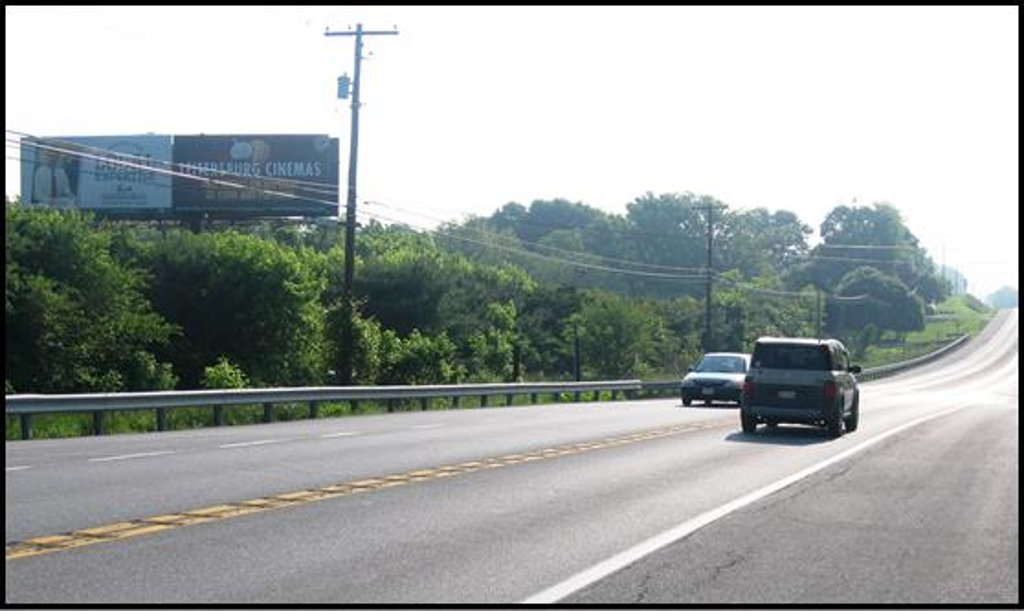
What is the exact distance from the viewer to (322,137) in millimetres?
62344

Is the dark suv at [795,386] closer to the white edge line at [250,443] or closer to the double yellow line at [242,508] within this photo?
the double yellow line at [242,508]

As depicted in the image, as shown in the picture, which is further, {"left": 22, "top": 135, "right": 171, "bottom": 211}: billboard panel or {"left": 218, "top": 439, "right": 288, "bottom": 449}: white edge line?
{"left": 22, "top": 135, "right": 171, "bottom": 211}: billboard panel

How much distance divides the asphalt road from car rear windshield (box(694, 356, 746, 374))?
15236 mm

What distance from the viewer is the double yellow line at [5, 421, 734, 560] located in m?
Result: 9.33

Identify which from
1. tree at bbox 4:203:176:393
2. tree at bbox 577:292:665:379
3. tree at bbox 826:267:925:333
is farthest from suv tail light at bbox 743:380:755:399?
tree at bbox 826:267:925:333

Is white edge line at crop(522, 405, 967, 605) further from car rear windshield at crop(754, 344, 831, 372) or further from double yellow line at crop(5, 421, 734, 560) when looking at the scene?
car rear windshield at crop(754, 344, 831, 372)

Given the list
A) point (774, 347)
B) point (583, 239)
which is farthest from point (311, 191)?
point (583, 239)

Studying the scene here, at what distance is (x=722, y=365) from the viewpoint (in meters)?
37.1

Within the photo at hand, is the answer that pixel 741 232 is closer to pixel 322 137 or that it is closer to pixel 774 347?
pixel 322 137

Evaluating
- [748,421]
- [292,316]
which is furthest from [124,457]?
[292,316]

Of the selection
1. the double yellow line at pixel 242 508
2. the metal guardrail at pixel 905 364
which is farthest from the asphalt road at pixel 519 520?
the metal guardrail at pixel 905 364

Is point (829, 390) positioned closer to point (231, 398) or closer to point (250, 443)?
point (250, 443)

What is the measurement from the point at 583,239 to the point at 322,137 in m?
105

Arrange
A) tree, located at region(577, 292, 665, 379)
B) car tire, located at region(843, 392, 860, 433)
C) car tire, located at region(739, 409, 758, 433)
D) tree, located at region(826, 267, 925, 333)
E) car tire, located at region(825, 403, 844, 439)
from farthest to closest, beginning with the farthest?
tree, located at region(826, 267, 925, 333) < tree, located at region(577, 292, 665, 379) < car tire, located at region(843, 392, 860, 433) < car tire, located at region(739, 409, 758, 433) < car tire, located at region(825, 403, 844, 439)
